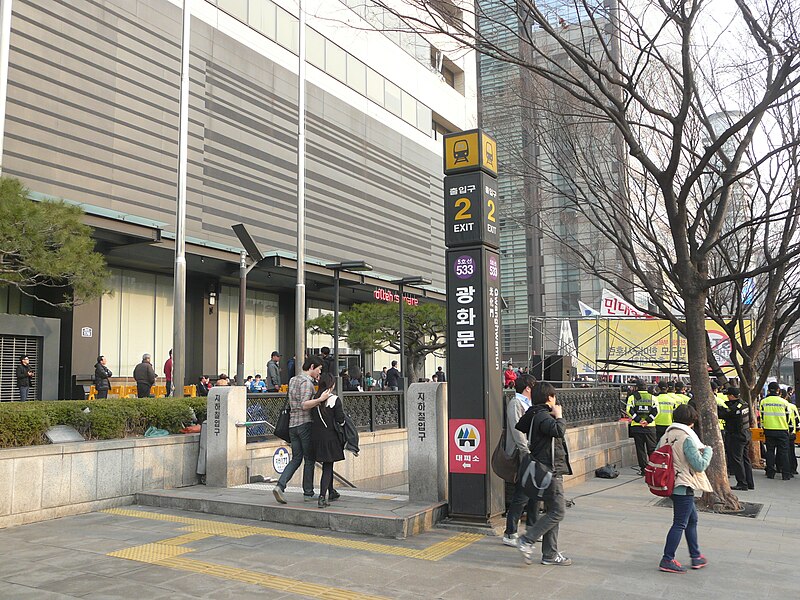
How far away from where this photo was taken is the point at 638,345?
27312 millimetres

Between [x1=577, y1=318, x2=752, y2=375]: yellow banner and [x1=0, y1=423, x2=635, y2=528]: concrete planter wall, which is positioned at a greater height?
[x1=577, y1=318, x2=752, y2=375]: yellow banner

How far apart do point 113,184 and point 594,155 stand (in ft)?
49.7

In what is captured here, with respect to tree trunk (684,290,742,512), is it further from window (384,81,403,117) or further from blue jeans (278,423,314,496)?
window (384,81,403,117)

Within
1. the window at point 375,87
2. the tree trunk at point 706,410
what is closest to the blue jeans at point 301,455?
the tree trunk at point 706,410

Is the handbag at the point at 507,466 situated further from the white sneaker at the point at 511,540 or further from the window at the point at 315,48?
the window at the point at 315,48

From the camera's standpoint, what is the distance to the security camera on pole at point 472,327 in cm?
807

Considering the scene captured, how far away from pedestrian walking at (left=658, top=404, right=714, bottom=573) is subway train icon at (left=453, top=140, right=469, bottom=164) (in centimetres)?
405

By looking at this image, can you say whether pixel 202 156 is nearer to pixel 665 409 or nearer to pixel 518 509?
pixel 665 409

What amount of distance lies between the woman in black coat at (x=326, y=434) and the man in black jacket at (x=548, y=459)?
102 inches

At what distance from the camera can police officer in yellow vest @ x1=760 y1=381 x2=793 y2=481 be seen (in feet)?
46.6

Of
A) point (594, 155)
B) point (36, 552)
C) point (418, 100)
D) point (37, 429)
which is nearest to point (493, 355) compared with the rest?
point (36, 552)

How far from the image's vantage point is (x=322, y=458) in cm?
852

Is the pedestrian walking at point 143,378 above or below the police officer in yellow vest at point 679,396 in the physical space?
above

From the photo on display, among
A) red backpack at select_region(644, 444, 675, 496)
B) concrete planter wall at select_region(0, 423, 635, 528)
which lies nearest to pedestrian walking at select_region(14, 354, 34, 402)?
concrete planter wall at select_region(0, 423, 635, 528)
